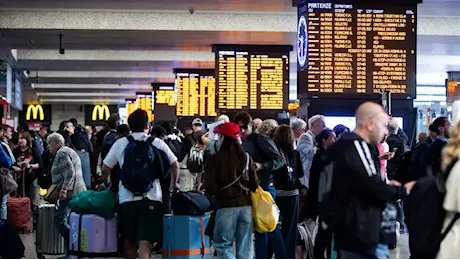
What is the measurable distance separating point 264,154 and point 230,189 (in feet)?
3.61

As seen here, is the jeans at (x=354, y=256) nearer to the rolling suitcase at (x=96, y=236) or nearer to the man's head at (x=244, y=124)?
the rolling suitcase at (x=96, y=236)

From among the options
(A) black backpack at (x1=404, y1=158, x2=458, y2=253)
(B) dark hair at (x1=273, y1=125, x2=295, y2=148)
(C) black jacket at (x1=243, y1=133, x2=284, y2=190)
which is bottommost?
(A) black backpack at (x1=404, y1=158, x2=458, y2=253)

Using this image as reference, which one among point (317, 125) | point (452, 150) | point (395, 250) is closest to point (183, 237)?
point (317, 125)

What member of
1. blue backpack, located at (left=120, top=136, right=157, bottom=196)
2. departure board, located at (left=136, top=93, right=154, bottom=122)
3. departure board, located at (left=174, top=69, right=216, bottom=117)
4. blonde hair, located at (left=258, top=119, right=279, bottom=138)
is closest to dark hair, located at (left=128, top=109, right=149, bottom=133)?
blue backpack, located at (left=120, top=136, right=157, bottom=196)

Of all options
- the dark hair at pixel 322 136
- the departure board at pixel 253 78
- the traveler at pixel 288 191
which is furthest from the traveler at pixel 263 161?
the departure board at pixel 253 78

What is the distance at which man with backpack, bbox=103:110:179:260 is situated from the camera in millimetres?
8234

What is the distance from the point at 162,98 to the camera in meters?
33.7

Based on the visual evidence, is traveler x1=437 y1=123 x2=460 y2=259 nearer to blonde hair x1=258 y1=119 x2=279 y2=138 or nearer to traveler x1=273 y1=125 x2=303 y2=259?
traveler x1=273 y1=125 x2=303 y2=259

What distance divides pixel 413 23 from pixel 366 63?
3.26 feet

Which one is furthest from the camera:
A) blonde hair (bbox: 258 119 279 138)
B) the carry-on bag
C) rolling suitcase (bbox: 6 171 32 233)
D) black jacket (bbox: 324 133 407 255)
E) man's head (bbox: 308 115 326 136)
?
rolling suitcase (bbox: 6 171 32 233)

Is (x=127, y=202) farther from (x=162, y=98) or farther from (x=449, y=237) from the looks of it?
(x=162, y=98)

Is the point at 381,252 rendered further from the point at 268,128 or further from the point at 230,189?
the point at 268,128

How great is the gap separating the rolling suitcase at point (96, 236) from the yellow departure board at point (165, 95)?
2444cm

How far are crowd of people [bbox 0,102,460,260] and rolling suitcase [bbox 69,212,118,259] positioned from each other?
0.44 feet
